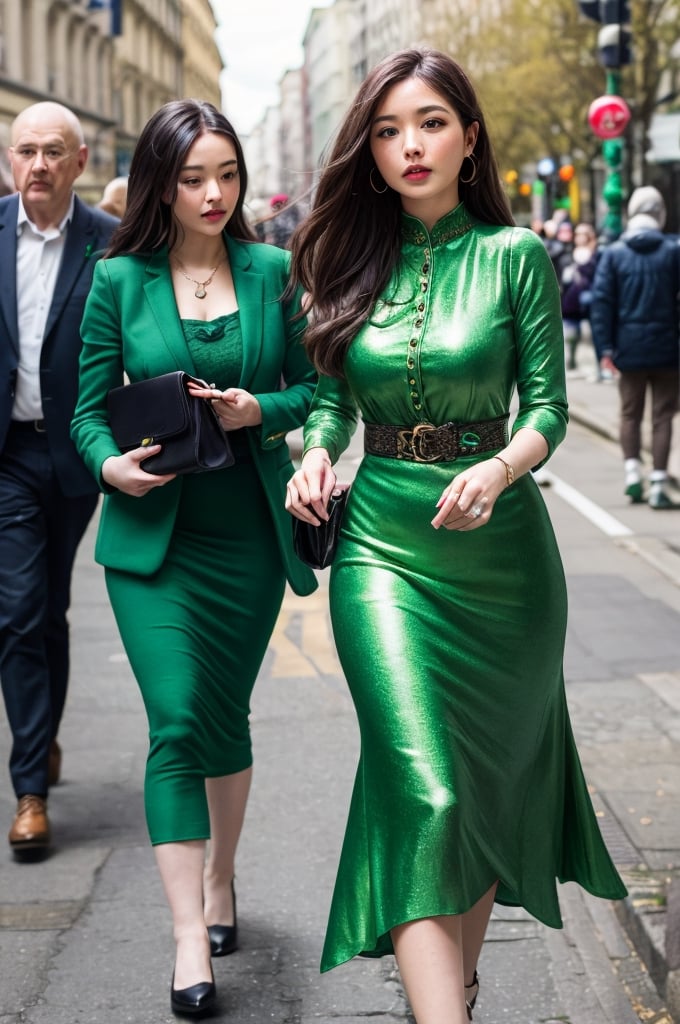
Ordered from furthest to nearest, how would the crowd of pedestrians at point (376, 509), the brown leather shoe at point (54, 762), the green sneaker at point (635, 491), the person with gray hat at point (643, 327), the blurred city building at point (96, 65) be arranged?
the blurred city building at point (96, 65) → the green sneaker at point (635, 491) → the person with gray hat at point (643, 327) → the brown leather shoe at point (54, 762) → the crowd of pedestrians at point (376, 509)

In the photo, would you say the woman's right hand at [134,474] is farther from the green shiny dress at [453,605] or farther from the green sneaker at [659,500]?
the green sneaker at [659,500]

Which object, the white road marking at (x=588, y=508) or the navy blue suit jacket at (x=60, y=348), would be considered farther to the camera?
the white road marking at (x=588, y=508)

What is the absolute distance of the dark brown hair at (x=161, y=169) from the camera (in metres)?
3.69

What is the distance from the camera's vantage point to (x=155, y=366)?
3.78 m

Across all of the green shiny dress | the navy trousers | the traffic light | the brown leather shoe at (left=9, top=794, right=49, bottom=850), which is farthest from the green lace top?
the traffic light

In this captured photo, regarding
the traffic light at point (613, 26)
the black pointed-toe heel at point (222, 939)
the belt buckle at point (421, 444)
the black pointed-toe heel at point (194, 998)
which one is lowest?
the black pointed-toe heel at point (222, 939)

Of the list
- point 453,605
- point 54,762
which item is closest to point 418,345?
point 453,605

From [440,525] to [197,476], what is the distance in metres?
1.06

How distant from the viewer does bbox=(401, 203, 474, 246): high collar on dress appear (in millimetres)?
Result: 3252

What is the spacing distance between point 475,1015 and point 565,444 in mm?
12363

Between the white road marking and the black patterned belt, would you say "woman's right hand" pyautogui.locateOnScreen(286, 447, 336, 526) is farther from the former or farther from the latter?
the white road marking

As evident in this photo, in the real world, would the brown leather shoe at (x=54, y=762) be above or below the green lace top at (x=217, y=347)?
below

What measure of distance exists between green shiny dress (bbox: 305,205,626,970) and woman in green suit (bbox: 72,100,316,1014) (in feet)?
2.00

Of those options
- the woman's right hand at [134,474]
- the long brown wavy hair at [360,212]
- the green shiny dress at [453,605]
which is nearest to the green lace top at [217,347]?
the woman's right hand at [134,474]
